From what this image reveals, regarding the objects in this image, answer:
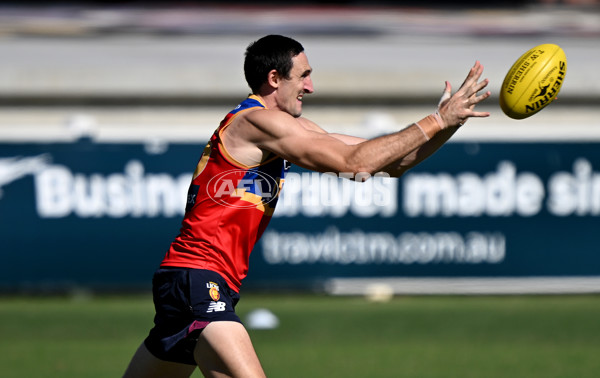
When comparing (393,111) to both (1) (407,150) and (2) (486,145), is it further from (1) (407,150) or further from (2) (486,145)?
(1) (407,150)

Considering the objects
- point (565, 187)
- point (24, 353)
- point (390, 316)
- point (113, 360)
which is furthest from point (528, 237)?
point (24, 353)

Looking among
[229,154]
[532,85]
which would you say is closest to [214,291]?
[229,154]

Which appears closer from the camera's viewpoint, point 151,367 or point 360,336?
point 151,367

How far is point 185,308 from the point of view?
4.41 meters

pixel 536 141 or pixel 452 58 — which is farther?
pixel 452 58

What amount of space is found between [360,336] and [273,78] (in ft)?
14.6

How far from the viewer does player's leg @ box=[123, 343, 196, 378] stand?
451 cm

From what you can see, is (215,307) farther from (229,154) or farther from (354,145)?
(354,145)

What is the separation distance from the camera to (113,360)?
769 cm

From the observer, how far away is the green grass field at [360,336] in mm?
7375

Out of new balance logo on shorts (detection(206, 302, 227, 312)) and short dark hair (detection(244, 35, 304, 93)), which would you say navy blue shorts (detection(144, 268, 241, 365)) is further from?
short dark hair (detection(244, 35, 304, 93))

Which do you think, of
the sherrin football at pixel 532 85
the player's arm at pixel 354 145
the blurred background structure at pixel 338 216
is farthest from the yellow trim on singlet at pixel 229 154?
the blurred background structure at pixel 338 216

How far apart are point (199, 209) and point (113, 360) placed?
3.60m

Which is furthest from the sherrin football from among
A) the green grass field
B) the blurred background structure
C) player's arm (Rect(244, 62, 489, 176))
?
the blurred background structure
